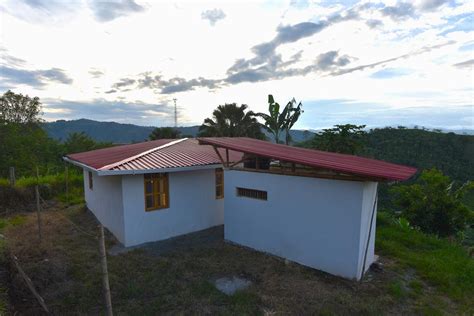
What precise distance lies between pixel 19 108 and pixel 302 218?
24.1m

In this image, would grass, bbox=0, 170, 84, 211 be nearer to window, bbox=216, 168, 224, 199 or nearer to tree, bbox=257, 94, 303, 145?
window, bbox=216, 168, 224, 199

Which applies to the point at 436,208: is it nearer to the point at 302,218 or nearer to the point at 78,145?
the point at 302,218

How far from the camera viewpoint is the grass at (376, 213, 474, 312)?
18.3ft

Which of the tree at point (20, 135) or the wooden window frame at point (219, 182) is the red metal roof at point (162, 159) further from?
the tree at point (20, 135)

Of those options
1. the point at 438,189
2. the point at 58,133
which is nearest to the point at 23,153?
the point at 438,189

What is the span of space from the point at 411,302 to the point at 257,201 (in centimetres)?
367

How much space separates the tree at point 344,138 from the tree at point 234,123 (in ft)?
26.1

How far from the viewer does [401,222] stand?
404 inches

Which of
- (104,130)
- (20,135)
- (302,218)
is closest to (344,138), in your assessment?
(302,218)

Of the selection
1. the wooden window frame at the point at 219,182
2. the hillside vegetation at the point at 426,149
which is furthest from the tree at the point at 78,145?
the hillside vegetation at the point at 426,149

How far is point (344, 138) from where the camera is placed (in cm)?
1531

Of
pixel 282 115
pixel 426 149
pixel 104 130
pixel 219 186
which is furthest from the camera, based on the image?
pixel 104 130

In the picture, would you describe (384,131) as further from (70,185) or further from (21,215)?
(21,215)

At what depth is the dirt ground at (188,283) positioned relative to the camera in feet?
15.1
